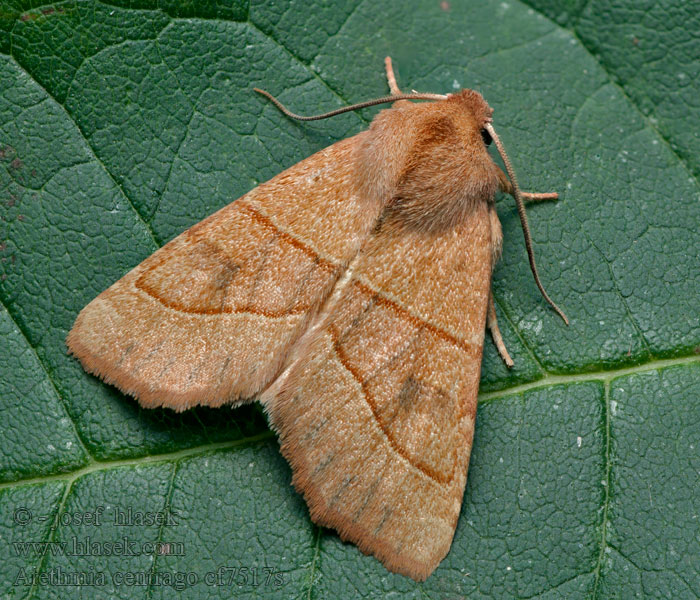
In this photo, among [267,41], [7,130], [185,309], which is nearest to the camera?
[185,309]

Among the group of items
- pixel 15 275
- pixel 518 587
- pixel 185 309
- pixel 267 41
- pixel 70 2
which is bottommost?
pixel 518 587

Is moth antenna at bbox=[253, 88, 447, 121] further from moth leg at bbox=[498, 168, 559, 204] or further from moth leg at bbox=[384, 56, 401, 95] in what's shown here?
moth leg at bbox=[498, 168, 559, 204]

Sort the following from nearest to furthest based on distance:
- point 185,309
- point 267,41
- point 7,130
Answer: point 185,309 → point 7,130 → point 267,41

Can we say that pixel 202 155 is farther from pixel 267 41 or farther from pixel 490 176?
pixel 490 176

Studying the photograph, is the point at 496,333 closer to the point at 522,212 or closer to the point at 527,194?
the point at 522,212

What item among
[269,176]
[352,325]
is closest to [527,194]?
[352,325]

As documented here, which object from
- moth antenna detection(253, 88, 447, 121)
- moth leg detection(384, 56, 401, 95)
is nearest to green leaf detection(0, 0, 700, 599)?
moth leg detection(384, 56, 401, 95)

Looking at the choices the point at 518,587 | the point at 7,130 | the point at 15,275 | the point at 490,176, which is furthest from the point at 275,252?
the point at 518,587
